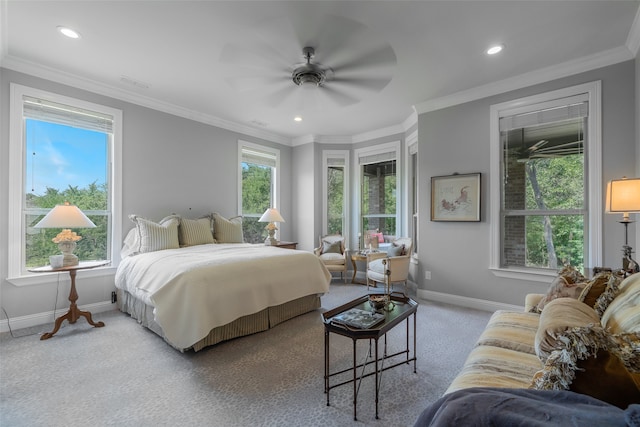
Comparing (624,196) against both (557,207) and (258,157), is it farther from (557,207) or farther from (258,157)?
(258,157)

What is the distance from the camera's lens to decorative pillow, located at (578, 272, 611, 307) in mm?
1652

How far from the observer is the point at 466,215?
3691mm

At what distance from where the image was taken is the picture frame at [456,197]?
143 inches

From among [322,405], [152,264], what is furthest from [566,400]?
Answer: [152,264]

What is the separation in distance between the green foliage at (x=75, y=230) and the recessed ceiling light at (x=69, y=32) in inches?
65.5

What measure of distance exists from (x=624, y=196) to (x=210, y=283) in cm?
338

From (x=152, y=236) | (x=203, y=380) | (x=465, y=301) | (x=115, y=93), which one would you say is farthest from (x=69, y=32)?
(x=465, y=301)

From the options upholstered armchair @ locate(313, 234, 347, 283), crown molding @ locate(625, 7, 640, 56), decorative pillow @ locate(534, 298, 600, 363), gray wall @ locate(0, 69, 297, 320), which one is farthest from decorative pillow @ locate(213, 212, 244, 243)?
crown molding @ locate(625, 7, 640, 56)

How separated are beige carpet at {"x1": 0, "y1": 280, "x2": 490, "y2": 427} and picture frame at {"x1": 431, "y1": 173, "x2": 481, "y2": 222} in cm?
142

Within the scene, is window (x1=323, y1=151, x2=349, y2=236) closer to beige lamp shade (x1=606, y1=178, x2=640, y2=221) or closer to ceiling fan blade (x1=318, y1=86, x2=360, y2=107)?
ceiling fan blade (x1=318, y1=86, x2=360, y2=107)

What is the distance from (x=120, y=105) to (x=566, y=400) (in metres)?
4.71

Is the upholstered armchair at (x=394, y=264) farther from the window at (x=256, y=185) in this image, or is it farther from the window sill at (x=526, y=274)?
the window at (x=256, y=185)

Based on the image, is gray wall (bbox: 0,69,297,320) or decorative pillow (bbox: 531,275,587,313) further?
gray wall (bbox: 0,69,297,320)

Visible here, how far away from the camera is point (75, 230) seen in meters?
3.44
